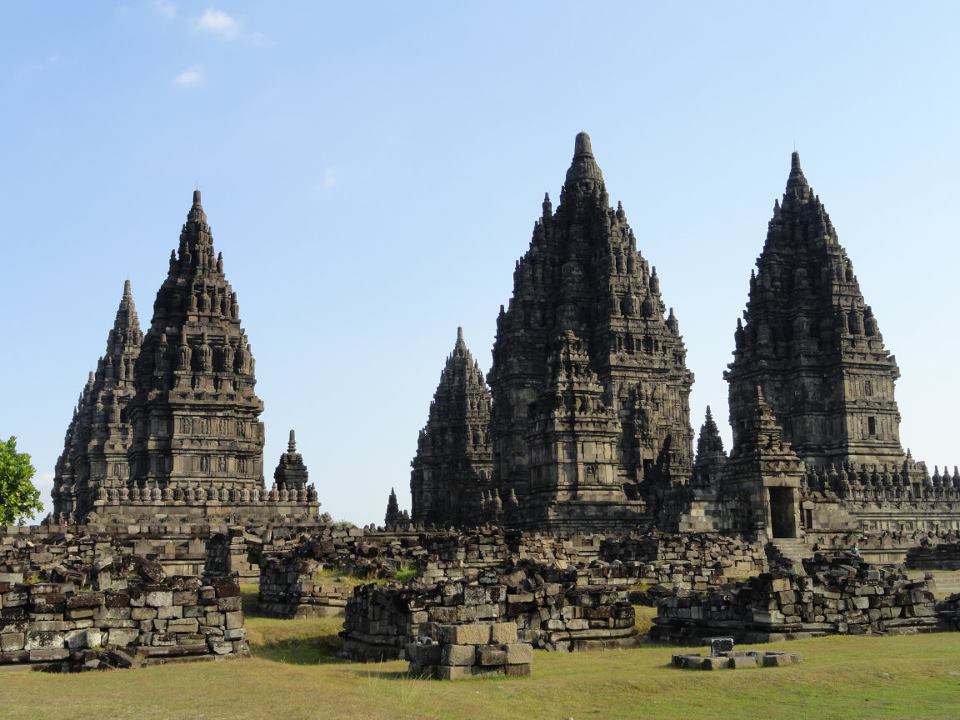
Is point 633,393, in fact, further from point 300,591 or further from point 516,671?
point 516,671

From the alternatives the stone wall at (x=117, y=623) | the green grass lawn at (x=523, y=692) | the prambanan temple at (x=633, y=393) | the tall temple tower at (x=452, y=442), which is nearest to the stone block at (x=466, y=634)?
the green grass lawn at (x=523, y=692)

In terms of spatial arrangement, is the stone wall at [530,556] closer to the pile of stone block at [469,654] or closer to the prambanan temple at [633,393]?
the pile of stone block at [469,654]

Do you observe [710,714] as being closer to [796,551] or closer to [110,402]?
[796,551]

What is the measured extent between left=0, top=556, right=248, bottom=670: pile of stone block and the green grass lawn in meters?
0.63

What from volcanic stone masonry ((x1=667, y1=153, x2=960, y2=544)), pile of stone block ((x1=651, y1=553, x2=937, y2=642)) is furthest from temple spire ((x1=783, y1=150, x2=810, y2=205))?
pile of stone block ((x1=651, y1=553, x2=937, y2=642))

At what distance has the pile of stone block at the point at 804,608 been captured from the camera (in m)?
20.6

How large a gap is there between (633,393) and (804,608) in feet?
155

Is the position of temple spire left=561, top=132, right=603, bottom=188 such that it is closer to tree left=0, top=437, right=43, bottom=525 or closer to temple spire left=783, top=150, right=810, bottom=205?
temple spire left=783, top=150, right=810, bottom=205

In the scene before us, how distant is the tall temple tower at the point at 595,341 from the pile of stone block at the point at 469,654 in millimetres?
39251

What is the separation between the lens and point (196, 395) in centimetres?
6094

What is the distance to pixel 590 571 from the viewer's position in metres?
25.3

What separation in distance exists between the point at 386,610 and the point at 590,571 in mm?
7075

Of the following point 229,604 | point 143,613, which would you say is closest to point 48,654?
point 143,613

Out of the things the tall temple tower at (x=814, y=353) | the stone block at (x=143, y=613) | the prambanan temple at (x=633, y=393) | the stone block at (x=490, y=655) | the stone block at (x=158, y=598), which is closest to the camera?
the stone block at (x=490, y=655)
